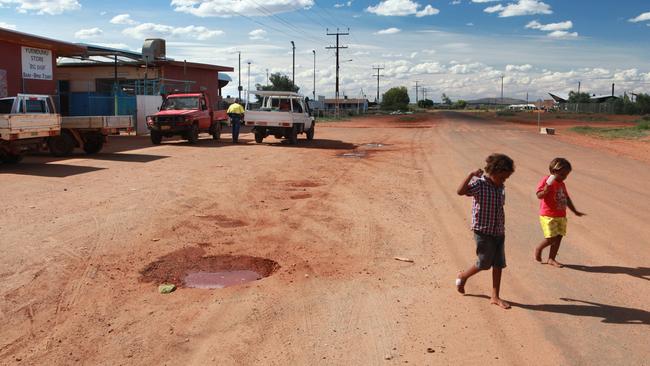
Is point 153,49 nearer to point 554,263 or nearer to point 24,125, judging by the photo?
point 24,125

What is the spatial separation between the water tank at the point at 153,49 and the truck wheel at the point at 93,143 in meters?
14.6

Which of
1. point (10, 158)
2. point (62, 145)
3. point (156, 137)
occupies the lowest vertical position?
point (10, 158)

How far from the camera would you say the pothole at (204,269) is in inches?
237

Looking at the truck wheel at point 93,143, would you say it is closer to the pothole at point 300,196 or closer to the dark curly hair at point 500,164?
the pothole at point 300,196

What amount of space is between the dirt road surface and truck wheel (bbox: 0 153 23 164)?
315cm

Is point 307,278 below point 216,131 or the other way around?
below

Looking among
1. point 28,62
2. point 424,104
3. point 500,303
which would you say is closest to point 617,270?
point 500,303

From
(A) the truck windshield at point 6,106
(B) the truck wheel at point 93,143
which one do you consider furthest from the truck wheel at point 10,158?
(B) the truck wheel at point 93,143

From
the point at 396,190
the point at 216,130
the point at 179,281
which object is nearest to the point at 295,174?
the point at 396,190

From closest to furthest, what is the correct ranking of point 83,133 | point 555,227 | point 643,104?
1. point 555,227
2. point 83,133
3. point 643,104

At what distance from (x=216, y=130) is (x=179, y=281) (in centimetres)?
2117

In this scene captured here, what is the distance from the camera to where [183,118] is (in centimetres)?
2309

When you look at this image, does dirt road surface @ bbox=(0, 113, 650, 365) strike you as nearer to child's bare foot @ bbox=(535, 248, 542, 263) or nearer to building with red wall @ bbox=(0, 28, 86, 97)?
child's bare foot @ bbox=(535, 248, 542, 263)

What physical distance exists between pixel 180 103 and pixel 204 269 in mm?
18965
